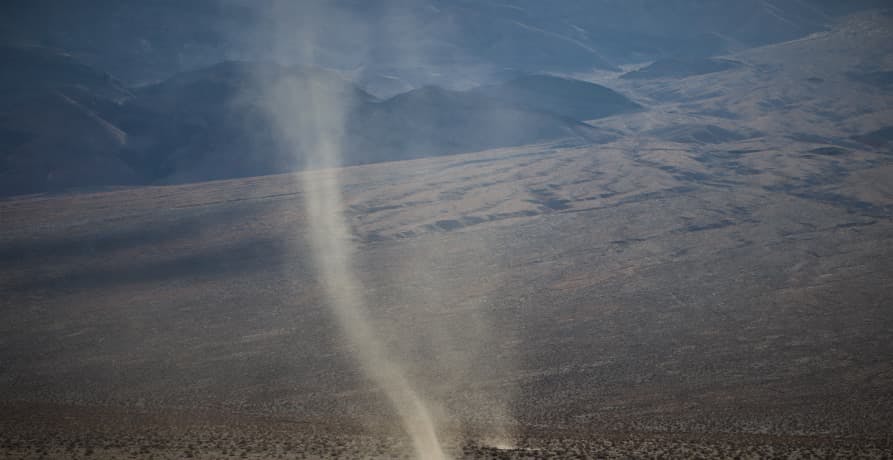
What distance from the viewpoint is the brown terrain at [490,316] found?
14906 millimetres

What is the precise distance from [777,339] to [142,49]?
10189 centimetres

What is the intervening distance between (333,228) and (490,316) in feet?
52.7

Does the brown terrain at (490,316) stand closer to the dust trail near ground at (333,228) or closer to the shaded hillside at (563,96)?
the dust trail near ground at (333,228)

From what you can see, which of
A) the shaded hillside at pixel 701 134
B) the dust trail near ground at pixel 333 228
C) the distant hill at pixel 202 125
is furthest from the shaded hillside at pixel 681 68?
the dust trail near ground at pixel 333 228

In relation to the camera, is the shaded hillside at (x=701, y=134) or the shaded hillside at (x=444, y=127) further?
the shaded hillside at (x=444, y=127)

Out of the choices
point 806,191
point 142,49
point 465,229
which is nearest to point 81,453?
point 465,229

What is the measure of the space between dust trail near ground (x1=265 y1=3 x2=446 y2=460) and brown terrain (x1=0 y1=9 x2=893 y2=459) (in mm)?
533

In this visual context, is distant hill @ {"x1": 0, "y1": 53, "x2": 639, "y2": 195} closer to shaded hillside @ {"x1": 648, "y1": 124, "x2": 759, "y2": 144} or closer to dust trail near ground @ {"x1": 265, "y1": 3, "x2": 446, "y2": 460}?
dust trail near ground @ {"x1": 265, "y1": 3, "x2": 446, "y2": 460}

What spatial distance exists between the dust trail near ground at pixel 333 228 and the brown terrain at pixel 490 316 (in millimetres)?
533

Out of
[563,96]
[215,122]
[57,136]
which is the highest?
→ [57,136]

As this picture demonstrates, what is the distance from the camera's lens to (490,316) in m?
22.8

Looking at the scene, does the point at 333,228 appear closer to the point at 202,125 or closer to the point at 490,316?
the point at 490,316

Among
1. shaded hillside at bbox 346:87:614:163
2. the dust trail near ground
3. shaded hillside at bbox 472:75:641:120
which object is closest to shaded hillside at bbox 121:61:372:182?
the dust trail near ground

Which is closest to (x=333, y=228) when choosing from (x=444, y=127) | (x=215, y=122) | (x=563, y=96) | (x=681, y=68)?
(x=215, y=122)
